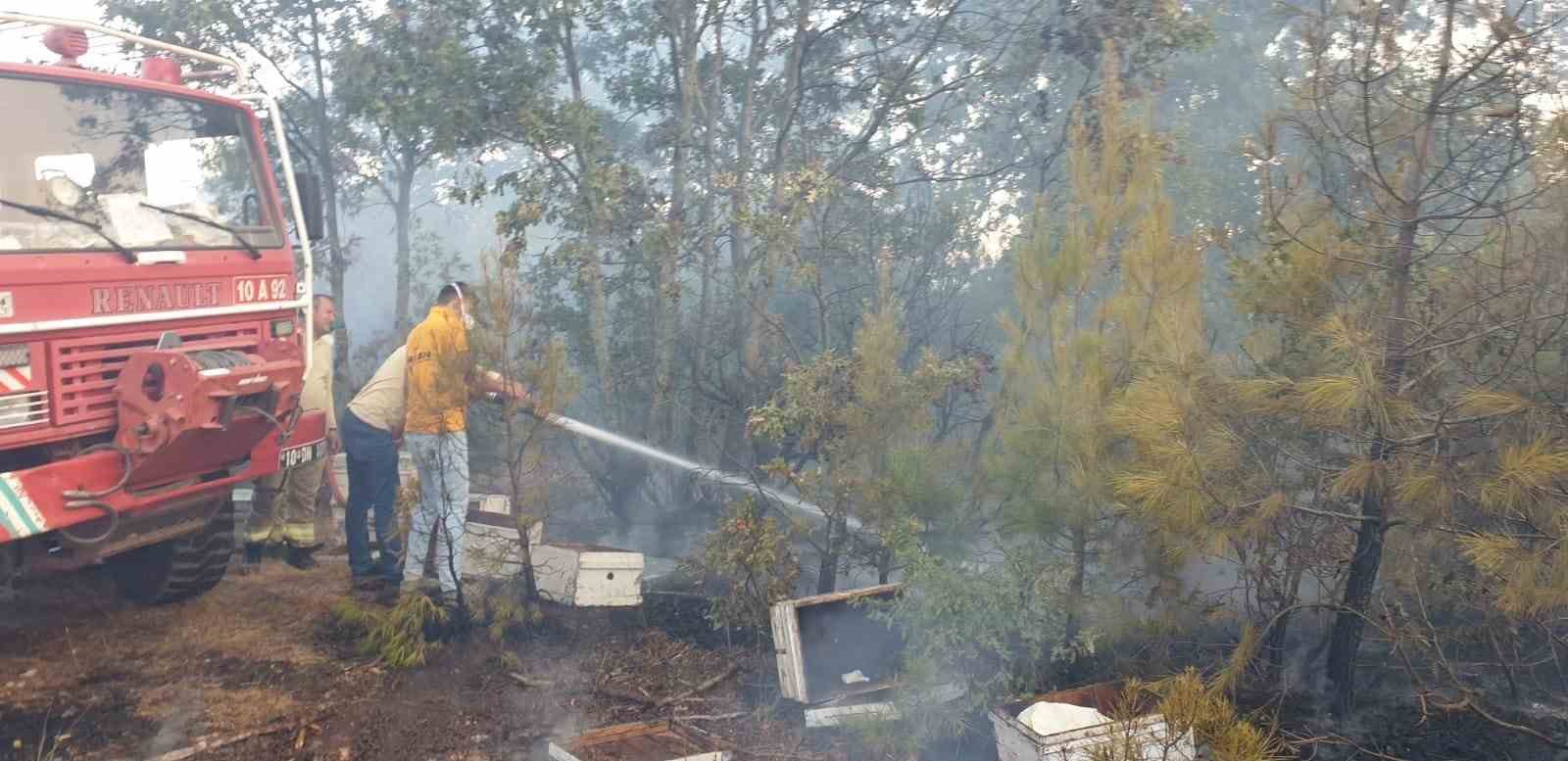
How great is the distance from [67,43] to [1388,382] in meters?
5.95

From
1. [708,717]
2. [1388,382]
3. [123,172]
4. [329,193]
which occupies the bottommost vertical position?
[708,717]

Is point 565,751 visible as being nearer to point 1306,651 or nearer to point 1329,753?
point 1329,753

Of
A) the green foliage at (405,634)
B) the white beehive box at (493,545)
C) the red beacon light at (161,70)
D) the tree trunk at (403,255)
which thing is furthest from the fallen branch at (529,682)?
the tree trunk at (403,255)

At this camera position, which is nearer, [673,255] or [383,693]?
[383,693]

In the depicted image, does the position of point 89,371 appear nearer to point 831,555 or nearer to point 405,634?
point 405,634

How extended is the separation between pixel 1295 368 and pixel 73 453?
5.34m

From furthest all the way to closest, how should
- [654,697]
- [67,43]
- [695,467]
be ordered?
[695,467], [654,697], [67,43]

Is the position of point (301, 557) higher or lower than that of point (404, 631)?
lower

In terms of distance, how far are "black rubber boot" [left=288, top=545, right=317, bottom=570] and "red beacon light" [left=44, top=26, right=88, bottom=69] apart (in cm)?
321

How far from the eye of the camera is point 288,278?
5.86 meters

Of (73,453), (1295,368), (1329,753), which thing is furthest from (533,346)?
(1329,753)

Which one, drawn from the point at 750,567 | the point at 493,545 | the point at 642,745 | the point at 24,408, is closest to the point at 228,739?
the point at 24,408

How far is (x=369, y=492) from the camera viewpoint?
6293 millimetres

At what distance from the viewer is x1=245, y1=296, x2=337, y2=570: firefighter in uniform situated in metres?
6.69
